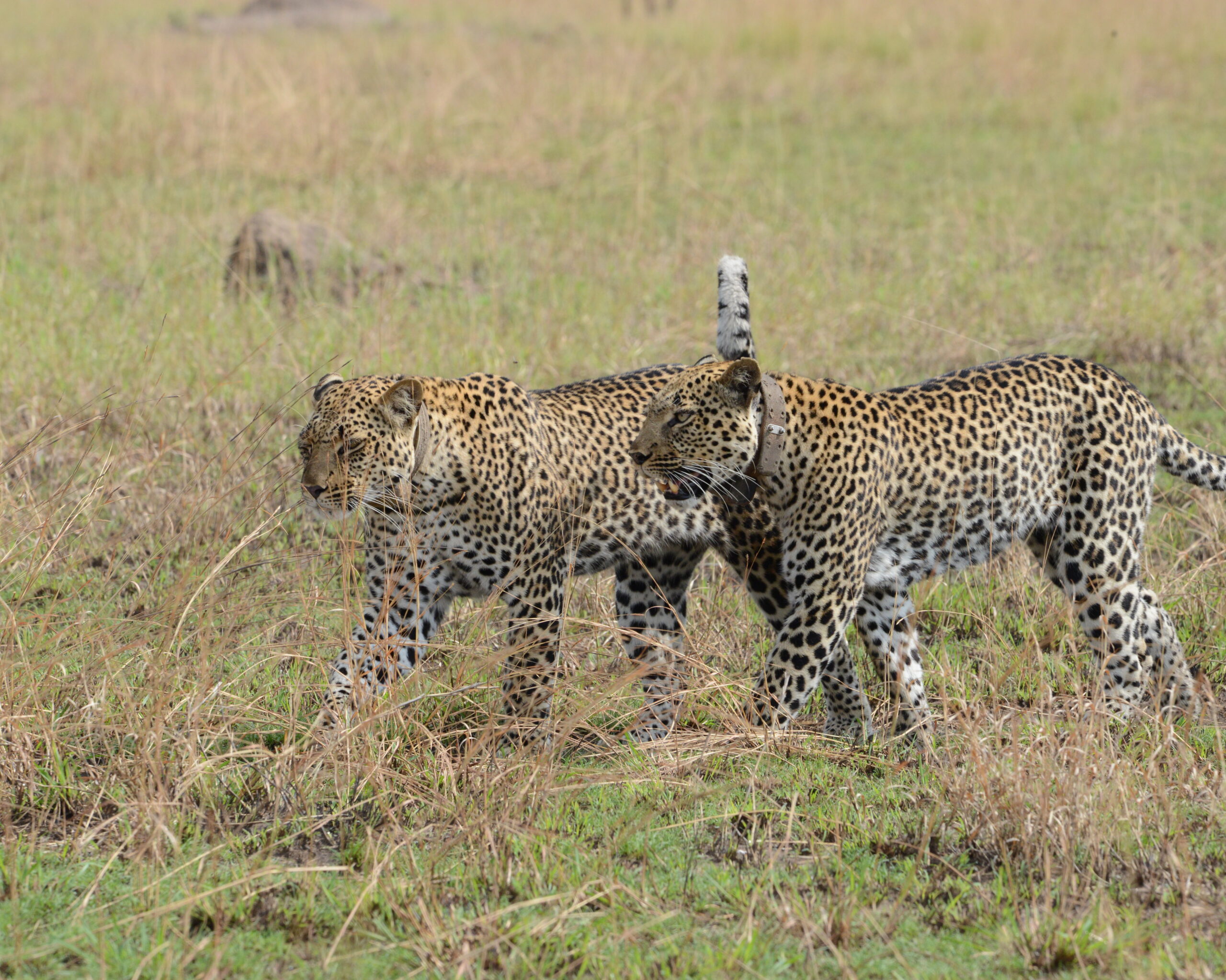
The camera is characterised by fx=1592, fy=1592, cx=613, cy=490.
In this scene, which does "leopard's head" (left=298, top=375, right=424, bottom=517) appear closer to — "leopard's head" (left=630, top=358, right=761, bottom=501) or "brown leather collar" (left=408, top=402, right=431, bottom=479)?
"brown leather collar" (left=408, top=402, right=431, bottom=479)

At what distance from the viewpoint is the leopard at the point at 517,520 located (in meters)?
5.07

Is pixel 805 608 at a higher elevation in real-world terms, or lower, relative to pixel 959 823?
higher

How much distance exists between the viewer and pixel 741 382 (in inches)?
202

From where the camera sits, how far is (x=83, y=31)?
25453mm

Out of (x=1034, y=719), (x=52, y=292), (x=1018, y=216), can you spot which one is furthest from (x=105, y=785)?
(x=1018, y=216)

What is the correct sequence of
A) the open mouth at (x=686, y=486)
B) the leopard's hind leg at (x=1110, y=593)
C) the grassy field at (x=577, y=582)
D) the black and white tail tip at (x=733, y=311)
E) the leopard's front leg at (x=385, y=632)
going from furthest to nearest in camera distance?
1. the black and white tail tip at (x=733, y=311)
2. the leopard's hind leg at (x=1110, y=593)
3. the open mouth at (x=686, y=486)
4. the leopard's front leg at (x=385, y=632)
5. the grassy field at (x=577, y=582)

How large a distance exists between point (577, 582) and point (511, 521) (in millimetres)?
1356

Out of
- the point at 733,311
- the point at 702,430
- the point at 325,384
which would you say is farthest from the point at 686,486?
the point at 325,384

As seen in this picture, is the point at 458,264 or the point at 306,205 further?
the point at 306,205

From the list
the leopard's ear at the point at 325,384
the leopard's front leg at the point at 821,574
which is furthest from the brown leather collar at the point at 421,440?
the leopard's front leg at the point at 821,574

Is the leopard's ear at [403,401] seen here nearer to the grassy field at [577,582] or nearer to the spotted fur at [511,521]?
the spotted fur at [511,521]

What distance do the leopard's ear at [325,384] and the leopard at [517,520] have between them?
0.01m

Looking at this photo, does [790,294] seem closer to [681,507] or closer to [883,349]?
[883,349]

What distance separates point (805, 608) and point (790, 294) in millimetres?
5415
